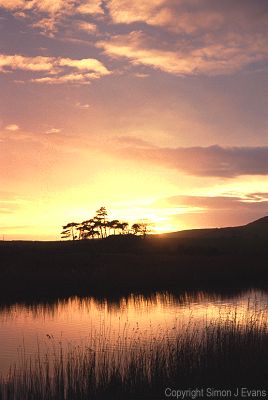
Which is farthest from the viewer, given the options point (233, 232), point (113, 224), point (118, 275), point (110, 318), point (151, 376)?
point (233, 232)

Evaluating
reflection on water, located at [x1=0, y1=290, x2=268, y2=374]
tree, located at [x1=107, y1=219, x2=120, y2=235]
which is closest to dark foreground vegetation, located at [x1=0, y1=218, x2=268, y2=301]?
reflection on water, located at [x1=0, y1=290, x2=268, y2=374]

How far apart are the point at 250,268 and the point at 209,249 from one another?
77.8 ft

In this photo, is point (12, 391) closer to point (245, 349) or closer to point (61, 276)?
point (245, 349)

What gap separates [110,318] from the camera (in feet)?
84.8

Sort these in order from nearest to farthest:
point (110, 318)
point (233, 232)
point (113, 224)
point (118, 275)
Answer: point (110, 318) → point (118, 275) → point (113, 224) → point (233, 232)

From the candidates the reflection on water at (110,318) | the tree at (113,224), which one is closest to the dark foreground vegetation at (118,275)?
the reflection on water at (110,318)

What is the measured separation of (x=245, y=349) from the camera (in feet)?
43.1

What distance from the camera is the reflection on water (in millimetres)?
19375

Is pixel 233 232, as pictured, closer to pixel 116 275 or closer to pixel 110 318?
pixel 116 275

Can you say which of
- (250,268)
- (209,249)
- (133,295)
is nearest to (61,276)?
(133,295)

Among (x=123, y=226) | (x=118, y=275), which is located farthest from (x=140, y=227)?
(x=118, y=275)

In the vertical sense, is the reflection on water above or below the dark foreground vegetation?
below

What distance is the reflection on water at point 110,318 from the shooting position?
63.6 ft

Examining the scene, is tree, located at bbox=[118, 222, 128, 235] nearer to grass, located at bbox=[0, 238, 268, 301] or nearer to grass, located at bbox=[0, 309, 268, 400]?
grass, located at bbox=[0, 238, 268, 301]
